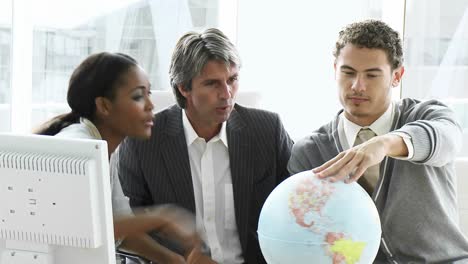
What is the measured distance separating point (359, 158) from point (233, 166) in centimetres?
64

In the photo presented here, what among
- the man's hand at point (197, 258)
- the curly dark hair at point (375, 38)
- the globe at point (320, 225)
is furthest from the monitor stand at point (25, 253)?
the curly dark hair at point (375, 38)

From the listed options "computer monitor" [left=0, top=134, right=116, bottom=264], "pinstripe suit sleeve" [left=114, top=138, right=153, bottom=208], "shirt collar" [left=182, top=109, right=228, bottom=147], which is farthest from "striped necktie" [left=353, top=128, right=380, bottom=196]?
"computer monitor" [left=0, top=134, right=116, bottom=264]

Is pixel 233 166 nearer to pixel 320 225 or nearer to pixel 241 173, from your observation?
pixel 241 173

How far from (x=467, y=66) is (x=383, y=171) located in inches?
109

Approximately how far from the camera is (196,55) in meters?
2.60

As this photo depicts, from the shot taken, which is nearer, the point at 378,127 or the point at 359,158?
the point at 359,158

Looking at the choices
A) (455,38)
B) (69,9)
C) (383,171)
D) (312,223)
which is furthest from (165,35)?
(312,223)

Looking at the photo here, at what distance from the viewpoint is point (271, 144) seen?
265 centimetres

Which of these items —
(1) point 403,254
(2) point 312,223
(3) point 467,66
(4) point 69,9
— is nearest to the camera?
(2) point 312,223

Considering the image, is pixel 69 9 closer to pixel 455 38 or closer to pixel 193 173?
pixel 455 38

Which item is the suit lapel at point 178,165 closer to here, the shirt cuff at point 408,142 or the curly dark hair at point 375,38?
the curly dark hair at point 375,38

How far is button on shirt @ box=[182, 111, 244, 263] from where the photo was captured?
102 inches

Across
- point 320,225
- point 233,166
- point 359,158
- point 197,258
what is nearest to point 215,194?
point 233,166

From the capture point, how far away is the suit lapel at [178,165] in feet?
8.46
